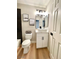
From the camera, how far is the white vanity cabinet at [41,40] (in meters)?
1.69

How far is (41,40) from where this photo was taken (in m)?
1.73

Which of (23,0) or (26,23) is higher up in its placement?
(23,0)

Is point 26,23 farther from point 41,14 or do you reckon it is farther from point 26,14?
point 41,14

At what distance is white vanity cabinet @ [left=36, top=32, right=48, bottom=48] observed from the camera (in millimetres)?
1692
